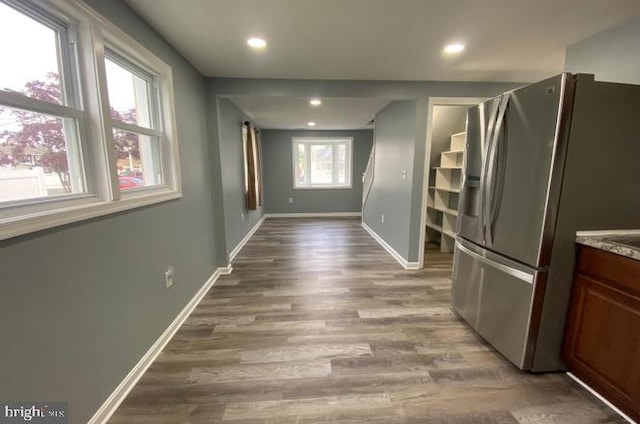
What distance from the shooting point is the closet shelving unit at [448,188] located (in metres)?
4.03

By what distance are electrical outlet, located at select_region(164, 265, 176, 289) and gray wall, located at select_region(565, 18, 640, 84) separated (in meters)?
3.52

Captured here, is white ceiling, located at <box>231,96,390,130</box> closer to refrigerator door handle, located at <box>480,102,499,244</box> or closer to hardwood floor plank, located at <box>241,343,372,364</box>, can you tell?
refrigerator door handle, located at <box>480,102,499,244</box>

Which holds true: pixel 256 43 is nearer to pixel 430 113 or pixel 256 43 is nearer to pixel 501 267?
pixel 430 113

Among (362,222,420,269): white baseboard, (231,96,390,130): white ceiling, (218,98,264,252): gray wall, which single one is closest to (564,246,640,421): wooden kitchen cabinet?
(362,222,420,269): white baseboard

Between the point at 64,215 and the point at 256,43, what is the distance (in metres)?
1.77

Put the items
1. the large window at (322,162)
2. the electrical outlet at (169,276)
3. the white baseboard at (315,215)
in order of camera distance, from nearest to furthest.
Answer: the electrical outlet at (169,276), the large window at (322,162), the white baseboard at (315,215)

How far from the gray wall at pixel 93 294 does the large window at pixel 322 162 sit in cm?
463

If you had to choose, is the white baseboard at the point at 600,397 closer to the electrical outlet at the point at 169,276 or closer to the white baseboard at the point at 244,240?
the electrical outlet at the point at 169,276

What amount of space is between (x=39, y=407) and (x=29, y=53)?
58.4 inches

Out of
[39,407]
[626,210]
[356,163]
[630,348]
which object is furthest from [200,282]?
[356,163]

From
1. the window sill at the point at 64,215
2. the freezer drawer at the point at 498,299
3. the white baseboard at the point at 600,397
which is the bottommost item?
the white baseboard at the point at 600,397

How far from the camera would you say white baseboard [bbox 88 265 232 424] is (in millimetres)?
1387

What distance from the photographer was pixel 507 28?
Result: 6.22 ft

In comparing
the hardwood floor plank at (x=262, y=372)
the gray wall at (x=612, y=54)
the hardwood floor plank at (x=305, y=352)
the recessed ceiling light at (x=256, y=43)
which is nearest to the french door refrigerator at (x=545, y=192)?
the gray wall at (x=612, y=54)
